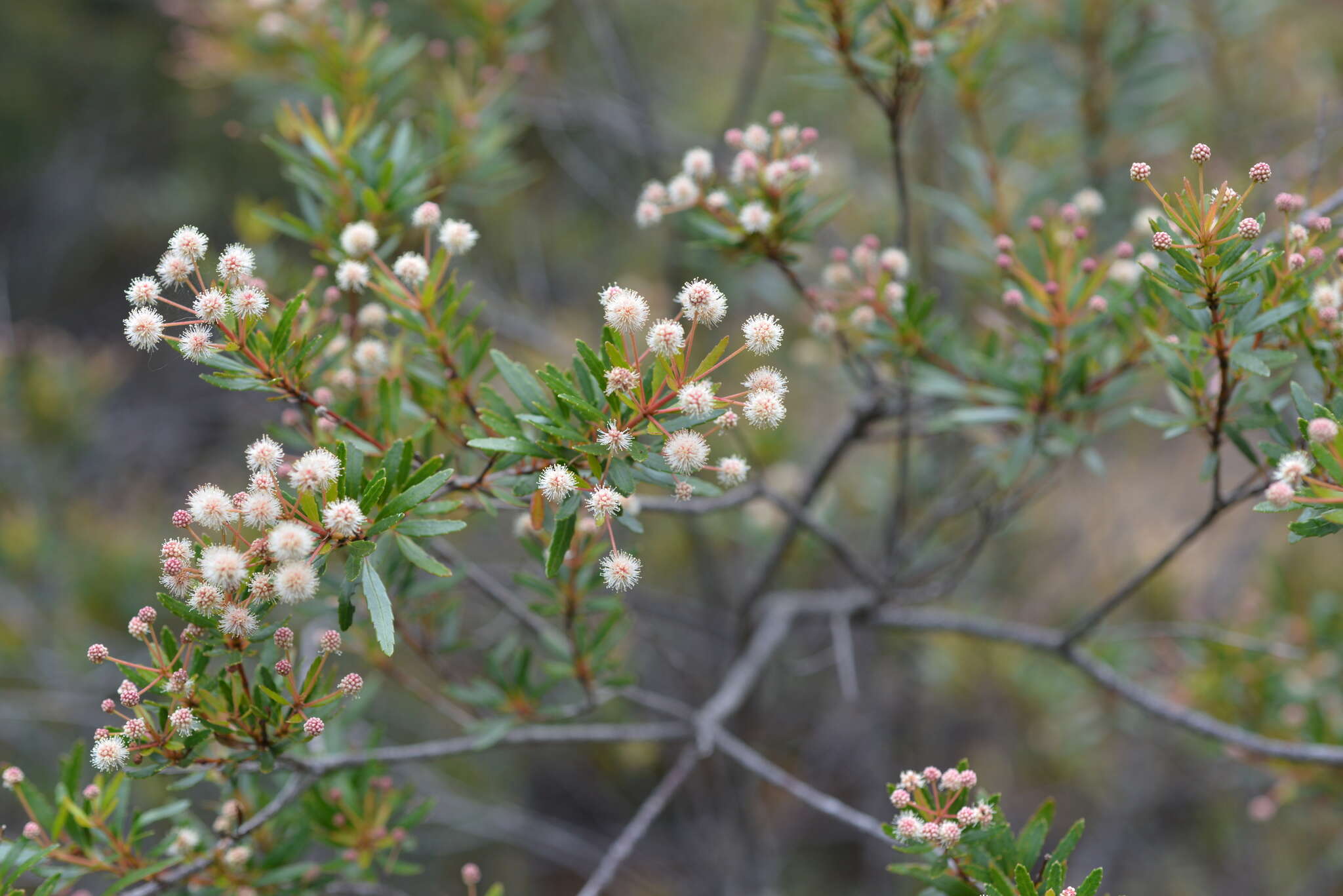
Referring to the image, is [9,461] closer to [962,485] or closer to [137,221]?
[137,221]

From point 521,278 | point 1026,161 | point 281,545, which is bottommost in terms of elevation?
point 281,545

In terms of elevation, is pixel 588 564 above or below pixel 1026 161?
below

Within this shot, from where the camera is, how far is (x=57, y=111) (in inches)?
250

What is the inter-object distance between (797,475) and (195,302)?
8.10 ft

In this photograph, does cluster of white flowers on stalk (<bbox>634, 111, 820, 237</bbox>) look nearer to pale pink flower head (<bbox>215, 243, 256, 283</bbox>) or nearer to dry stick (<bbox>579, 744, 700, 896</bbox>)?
pale pink flower head (<bbox>215, 243, 256, 283</bbox>)

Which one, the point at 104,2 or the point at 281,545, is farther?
the point at 104,2

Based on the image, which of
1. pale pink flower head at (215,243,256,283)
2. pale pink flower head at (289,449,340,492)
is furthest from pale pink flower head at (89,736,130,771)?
pale pink flower head at (215,243,256,283)

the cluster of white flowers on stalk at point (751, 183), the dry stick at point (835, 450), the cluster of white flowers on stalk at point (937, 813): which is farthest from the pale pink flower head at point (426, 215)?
the cluster of white flowers on stalk at point (937, 813)

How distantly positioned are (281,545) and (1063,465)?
7.11 ft

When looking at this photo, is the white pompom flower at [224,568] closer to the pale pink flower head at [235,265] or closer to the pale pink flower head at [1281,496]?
the pale pink flower head at [235,265]

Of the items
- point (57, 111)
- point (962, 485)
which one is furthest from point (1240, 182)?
point (57, 111)

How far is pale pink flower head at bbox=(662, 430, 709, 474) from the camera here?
118 cm

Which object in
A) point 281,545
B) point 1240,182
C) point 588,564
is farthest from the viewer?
→ point 1240,182

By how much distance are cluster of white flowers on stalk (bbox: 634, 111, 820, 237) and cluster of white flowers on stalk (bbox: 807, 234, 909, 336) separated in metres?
0.19
